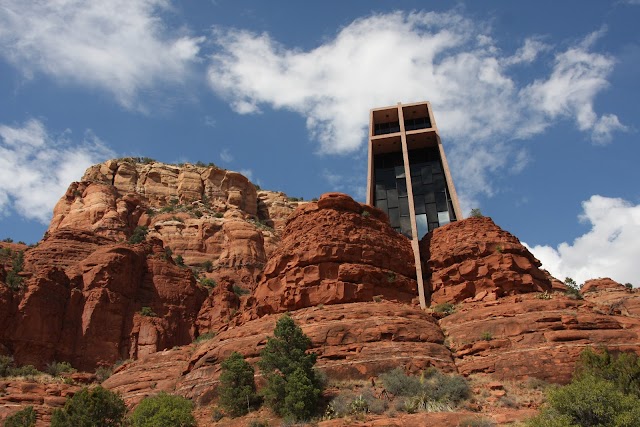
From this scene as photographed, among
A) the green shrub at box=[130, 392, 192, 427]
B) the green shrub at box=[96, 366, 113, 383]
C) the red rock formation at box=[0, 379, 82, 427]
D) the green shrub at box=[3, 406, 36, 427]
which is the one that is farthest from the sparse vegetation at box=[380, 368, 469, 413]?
the green shrub at box=[96, 366, 113, 383]

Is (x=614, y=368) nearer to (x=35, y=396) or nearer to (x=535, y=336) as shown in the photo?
(x=535, y=336)

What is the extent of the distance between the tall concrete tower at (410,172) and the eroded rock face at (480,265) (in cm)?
480

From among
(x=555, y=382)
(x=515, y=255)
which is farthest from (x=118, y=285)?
(x=555, y=382)

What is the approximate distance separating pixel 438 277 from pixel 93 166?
205 ft

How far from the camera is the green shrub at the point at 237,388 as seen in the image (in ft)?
90.5

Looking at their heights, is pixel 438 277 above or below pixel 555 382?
above

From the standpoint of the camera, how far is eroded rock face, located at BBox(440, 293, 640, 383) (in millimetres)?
27141

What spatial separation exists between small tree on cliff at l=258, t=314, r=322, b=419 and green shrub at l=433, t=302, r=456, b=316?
8709 millimetres

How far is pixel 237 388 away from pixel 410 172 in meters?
26.6

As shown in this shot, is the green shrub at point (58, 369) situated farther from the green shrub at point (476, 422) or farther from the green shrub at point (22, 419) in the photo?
the green shrub at point (476, 422)

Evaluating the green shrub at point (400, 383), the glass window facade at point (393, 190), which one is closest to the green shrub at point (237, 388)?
the green shrub at point (400, 383)

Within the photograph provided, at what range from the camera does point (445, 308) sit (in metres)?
35.2

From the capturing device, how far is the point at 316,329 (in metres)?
31.4

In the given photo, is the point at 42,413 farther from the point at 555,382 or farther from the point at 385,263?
the point at 555,382
